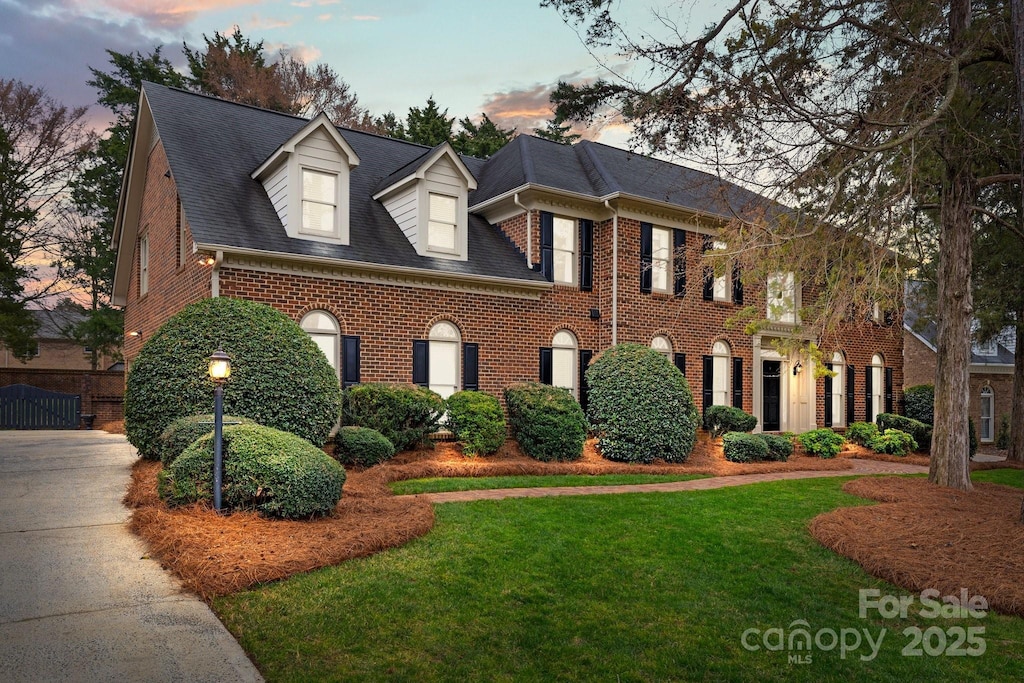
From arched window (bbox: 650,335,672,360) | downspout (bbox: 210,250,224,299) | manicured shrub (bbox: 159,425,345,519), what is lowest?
manicured shrub (bbox: 159,425,345,519)

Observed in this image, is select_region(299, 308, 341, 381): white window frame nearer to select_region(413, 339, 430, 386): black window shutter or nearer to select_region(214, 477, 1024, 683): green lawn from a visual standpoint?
select_region(413, 339, 430, 386): black window shutter

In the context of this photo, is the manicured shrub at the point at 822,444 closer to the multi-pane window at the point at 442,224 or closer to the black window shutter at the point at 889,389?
the black window shutter at the point at 889,389

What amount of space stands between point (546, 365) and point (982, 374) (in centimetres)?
2037

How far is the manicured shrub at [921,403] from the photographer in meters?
21.3

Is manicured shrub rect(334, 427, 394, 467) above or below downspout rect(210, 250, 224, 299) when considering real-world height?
below

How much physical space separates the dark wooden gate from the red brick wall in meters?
4.05

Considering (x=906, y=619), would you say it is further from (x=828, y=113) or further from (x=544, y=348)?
(x=544, y=348)

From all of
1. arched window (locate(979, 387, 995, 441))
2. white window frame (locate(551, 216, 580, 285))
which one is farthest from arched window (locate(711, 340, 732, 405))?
arched window (locate(979, 387, 995, 441))

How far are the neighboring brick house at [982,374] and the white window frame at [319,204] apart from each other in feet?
73.5

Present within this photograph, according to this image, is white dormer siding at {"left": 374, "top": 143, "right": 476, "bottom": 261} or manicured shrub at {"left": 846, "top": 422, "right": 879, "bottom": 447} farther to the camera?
manicured shrub at {"left": 846, "top": 422, "right": 879, "bottom": 447}

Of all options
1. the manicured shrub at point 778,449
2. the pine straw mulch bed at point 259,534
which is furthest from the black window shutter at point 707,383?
the pine straw mulch bed at point 259,534

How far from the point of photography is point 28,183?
86.7 feet

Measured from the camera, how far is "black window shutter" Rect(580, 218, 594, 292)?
17203mm

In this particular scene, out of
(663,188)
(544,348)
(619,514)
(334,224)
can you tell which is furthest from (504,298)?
(619,514)
